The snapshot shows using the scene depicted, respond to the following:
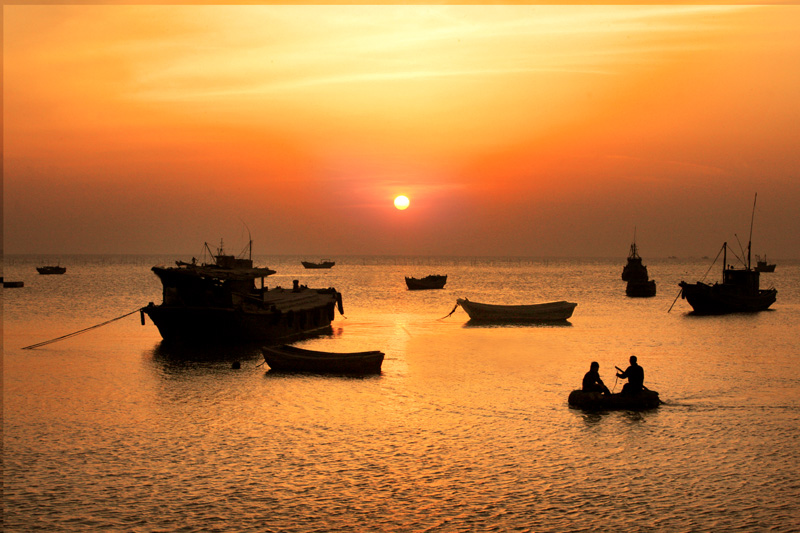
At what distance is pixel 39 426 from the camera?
81.0 feet

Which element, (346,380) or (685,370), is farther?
(685,370)

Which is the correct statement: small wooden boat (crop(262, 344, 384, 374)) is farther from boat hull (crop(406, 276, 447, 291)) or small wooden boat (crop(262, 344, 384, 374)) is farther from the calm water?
boat hull (crop(406, 276, 447, 291))

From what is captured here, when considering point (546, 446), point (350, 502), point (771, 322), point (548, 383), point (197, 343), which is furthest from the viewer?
point (771, 322)

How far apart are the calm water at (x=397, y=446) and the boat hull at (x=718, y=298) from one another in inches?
1186

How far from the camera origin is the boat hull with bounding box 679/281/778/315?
7319 centimetres

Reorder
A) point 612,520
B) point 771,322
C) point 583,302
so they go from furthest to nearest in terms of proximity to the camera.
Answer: point 583,302, point 771,322, point 612,520

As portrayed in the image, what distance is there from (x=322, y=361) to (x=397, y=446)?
13723 millimetres

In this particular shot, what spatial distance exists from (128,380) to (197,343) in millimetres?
12980

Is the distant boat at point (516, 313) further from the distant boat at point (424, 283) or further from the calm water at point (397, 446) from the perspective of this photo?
the distant boat at point (424, 283)

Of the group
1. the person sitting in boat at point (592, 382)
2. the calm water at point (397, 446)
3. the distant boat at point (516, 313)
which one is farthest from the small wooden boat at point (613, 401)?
the distant boat at point (516, 313)

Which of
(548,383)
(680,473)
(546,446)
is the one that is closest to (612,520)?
(680,473)

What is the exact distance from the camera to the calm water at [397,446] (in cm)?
1662

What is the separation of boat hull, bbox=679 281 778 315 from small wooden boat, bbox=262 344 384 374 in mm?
49413

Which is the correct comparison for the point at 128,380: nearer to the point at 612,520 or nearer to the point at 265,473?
the point at 265,473
